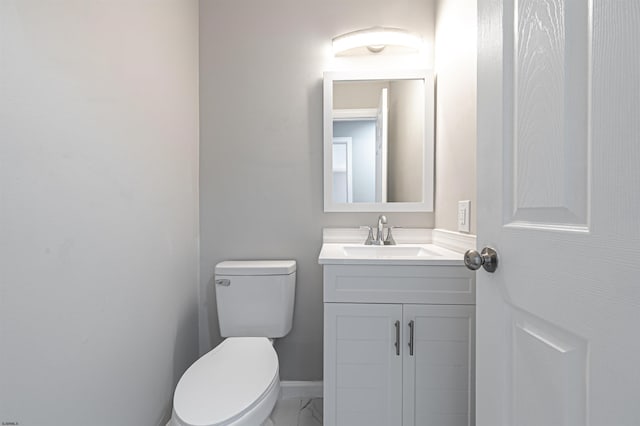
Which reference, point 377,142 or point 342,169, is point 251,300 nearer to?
point 342,169

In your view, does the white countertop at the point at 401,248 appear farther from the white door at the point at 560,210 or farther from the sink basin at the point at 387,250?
the white door at the point at 560,210

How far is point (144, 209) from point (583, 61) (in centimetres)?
129

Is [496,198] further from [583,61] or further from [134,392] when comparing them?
[134,392]

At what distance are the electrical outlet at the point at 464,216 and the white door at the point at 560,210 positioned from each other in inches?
20.6

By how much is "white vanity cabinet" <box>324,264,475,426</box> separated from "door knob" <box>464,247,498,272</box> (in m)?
0.42

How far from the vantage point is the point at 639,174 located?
372 millimetres

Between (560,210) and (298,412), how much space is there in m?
1.52

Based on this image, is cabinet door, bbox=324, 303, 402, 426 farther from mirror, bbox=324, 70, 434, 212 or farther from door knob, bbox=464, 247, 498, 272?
mirror, bbox=324, 70, 434, 212

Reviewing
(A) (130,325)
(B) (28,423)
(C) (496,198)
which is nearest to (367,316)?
(C) (496,198)

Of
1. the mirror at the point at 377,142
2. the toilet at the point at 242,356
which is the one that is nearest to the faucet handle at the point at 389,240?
the mirror at the point at 377,142

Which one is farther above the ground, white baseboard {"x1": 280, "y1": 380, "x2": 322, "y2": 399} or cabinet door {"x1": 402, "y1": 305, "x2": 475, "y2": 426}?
cabinet door {"x1": 402, "y1": 305, "x2": 475, "y2": 426}

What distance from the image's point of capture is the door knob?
26.4 inches

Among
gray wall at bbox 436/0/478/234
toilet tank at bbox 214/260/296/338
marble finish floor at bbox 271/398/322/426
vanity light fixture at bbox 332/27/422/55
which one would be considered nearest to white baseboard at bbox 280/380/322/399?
marble finish floor at bbox 271/398/322/426

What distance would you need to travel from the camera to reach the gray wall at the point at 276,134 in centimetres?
163
